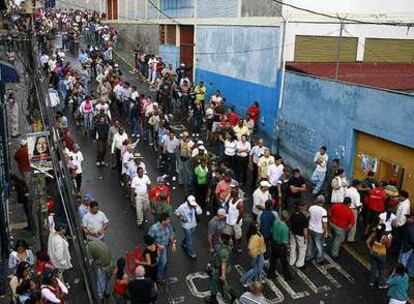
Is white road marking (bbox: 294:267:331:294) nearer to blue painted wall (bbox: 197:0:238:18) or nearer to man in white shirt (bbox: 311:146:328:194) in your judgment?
man in white shirt (bbox: 311:146:328:194)

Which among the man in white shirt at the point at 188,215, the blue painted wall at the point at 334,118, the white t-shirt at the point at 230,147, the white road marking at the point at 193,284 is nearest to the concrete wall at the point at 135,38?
the blue painted wall at the point at 334,118

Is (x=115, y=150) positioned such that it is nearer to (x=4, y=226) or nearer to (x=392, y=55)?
(x=4, y=226)

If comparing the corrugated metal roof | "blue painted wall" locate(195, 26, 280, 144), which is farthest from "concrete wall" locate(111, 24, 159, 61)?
the corrugated metal roof

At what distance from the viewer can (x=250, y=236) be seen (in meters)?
9.54

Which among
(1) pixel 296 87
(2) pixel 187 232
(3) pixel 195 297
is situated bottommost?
(3) pixel 195 297

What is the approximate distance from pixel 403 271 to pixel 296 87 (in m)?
9.22

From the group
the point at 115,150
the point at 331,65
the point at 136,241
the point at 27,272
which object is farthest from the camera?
the point at 331,65

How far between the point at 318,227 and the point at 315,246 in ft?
2.00

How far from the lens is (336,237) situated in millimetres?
10945

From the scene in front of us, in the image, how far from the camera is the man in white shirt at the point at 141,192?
38.1ft

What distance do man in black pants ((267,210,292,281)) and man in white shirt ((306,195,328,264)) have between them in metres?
0.80

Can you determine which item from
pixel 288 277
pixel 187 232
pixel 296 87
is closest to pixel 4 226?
pixel 187 232

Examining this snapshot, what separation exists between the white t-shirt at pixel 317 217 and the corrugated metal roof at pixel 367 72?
23.3 feet

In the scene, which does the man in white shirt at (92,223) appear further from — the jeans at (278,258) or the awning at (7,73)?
the awning at (7,73)
